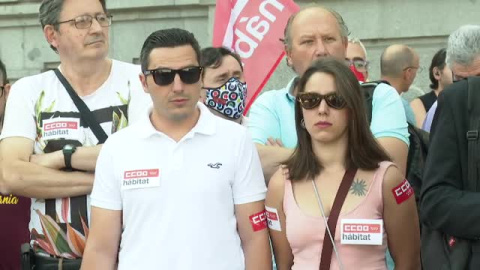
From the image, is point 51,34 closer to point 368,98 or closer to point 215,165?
point 215,165

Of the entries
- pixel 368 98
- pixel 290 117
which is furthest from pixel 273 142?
pixel 368 98

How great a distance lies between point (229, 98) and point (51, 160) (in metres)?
1.36

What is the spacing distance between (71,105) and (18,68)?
667 centimetres

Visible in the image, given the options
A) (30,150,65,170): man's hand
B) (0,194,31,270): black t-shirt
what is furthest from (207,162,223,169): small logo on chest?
(0,194,31,270): black t-shirt

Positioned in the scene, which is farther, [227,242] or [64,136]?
[64,136]

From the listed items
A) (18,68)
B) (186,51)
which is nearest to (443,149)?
(186,51)

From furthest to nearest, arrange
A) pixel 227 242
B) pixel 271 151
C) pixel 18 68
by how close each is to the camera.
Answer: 1. pixel 18 68
2. pixel 271 151
3. pixel 227 242

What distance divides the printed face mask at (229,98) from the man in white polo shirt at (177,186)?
4.05 ft

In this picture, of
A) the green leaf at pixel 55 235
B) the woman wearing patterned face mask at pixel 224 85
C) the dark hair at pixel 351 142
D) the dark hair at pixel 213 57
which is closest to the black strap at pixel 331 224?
the dark hair at pixel 351 142

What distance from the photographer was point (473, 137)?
4617 mm

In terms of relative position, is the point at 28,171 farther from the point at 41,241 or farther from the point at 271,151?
the point at 271,151

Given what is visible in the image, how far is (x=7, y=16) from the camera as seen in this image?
38.9ft

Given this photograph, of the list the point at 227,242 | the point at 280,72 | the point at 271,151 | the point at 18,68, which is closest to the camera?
the point at 227,242

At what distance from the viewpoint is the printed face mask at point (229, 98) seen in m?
6.10
